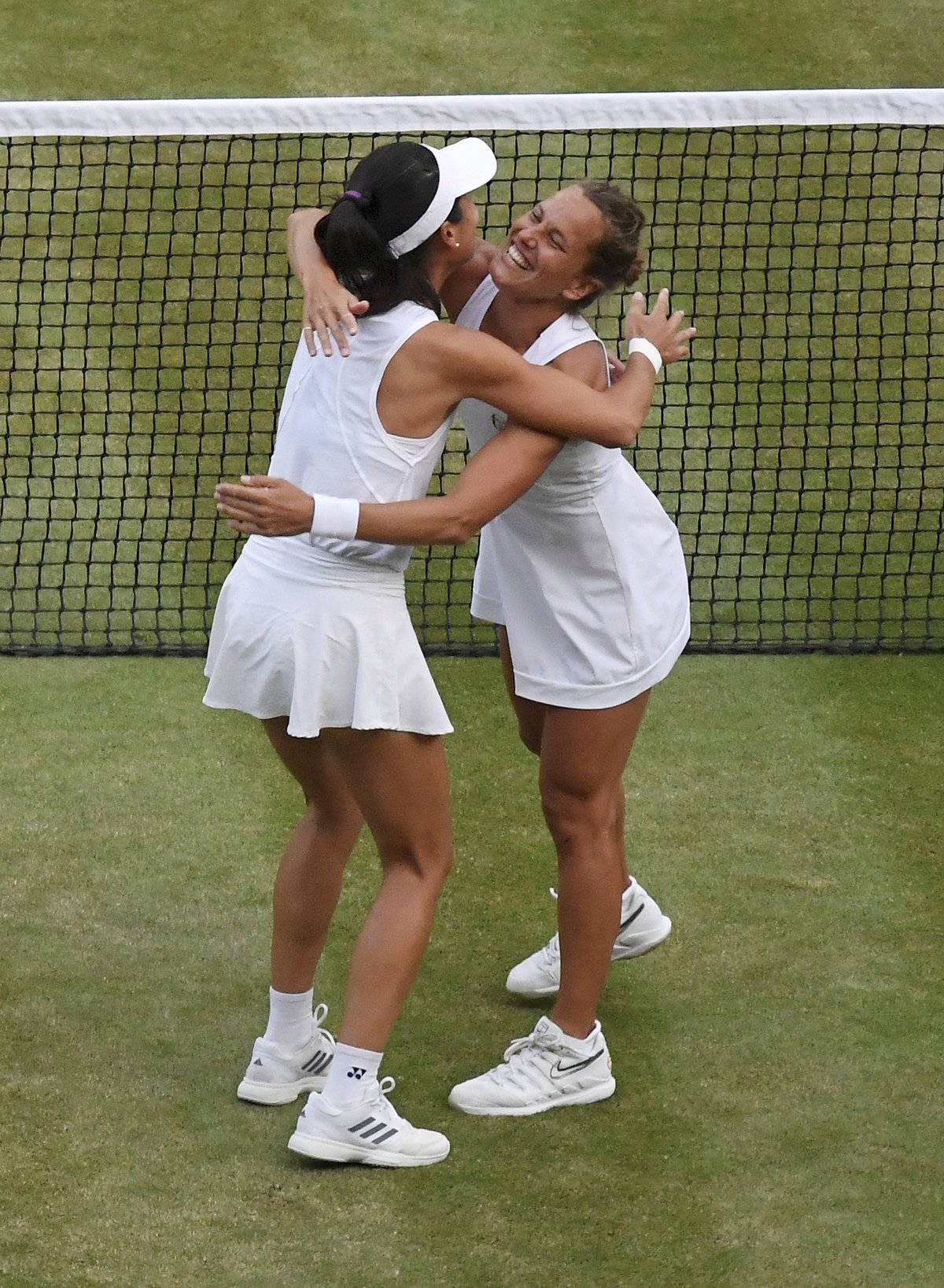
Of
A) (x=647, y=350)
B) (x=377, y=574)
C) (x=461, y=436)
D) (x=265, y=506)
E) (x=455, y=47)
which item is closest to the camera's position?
(x=265, y=506)

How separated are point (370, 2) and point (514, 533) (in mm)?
9736

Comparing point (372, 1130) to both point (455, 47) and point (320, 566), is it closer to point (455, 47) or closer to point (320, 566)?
point (320, 566)

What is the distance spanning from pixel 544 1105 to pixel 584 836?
0.70 m

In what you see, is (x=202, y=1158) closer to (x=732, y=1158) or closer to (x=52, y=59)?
(x=732, y=1158)

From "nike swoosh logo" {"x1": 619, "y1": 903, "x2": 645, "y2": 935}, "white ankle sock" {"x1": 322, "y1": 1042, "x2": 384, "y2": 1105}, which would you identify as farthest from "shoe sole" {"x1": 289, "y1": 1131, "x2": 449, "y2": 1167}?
"nike swoosh logo" {"x1": 619, "y1": 903, "x2": 645, "y2": 935}

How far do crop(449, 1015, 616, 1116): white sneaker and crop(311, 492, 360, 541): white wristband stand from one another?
1.51 m

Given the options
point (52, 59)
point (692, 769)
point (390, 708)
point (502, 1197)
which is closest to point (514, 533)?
point (390, 708)

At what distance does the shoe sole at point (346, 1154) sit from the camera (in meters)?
4.10

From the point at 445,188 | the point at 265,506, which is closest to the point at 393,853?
the point at 265,506

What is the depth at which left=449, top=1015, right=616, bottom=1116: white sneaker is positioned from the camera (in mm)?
4438

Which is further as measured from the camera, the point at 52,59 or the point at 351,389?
the point at 52,59

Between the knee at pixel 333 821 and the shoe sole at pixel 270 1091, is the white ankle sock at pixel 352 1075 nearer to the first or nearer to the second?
the shoe sole at pixel 270 1091

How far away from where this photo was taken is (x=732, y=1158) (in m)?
4.23

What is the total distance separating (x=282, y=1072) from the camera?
14.6 feet
